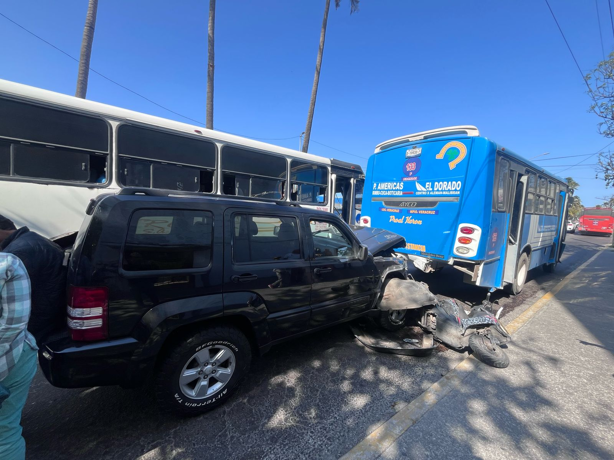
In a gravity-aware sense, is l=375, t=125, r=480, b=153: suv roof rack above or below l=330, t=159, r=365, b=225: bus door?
above

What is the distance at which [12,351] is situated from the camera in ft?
5.08

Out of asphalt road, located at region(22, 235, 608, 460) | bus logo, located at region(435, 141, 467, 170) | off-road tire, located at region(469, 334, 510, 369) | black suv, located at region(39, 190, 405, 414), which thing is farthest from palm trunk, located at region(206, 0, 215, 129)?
off-road tire, located at region(469, 334, 510, 369)

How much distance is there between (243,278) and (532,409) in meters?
2.97

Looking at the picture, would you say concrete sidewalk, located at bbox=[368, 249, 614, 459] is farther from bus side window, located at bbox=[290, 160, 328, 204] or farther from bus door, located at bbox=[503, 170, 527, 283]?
bus side window, located at bbox=[290, 160, 328, 204]

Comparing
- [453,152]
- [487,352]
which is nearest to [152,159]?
[453,152]

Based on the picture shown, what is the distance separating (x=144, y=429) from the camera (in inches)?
89.4

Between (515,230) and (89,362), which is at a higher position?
(515,230)

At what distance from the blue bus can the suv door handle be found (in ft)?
12.5

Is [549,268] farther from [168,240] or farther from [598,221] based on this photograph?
[598,221]

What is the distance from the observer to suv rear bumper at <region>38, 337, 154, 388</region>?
1.88m

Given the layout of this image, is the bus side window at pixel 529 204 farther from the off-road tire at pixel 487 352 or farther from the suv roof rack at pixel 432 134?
the off-road tire at pixel 487 352

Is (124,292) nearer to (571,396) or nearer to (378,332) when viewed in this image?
(378,332)

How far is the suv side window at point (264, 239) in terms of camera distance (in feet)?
8.45

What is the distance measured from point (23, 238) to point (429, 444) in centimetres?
342
